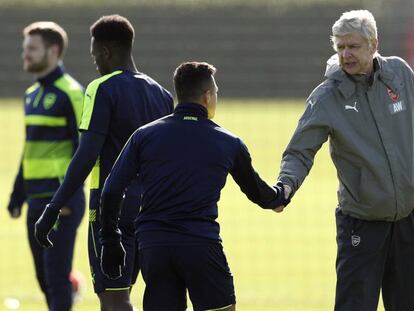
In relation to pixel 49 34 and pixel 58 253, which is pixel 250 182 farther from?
pixel 49 34

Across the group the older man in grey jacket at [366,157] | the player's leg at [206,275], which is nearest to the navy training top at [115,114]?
the older man in grey jacket at [366,157]

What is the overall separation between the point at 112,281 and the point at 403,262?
1630mm

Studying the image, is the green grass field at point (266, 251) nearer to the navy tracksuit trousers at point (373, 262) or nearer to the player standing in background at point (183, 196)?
the navy tracksuit trousers at point (373, 262)

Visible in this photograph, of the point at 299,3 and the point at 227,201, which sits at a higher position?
the point at 299,3

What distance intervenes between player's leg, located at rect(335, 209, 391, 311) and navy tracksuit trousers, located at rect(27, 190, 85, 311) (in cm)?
238

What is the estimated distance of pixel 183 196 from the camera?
19.1 ft

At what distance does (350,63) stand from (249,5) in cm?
2554

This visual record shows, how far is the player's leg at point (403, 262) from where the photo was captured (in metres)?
6.52

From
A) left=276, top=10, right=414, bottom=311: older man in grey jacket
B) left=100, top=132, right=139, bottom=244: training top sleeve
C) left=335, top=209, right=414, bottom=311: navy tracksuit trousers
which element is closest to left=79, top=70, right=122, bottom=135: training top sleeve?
left=100, top=132, right=139, bottom=244: training top sleeve

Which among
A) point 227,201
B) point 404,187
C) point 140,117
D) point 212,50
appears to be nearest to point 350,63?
point 404,187

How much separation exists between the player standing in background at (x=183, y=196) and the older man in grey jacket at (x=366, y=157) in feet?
2.22

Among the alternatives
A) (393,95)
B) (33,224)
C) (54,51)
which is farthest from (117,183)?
(54,51)

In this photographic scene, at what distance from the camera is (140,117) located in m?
6.76

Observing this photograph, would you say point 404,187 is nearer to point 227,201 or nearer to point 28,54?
point 28,54
